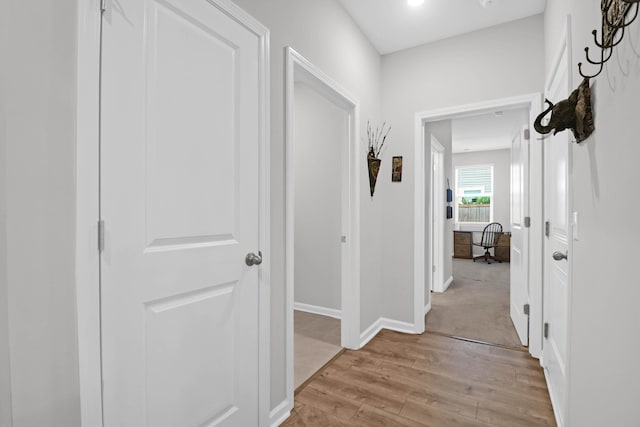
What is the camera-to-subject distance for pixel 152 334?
3.87 feet

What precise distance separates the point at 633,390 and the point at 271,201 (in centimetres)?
150

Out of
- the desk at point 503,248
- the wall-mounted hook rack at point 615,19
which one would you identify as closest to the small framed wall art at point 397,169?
the wall-mounted hook rack at point 615,19

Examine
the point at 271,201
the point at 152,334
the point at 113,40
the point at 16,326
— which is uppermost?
the point at 113,40

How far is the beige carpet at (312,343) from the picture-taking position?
2.41 metres

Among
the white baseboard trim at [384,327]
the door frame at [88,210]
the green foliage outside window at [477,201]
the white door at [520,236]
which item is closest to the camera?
the door frame at [88,210]

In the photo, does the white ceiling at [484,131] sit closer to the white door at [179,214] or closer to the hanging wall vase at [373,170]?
the hanging wall vase at [373,170]

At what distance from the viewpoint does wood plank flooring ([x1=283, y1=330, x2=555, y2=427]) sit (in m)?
1.82

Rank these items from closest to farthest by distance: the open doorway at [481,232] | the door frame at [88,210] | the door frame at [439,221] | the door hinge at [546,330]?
the door frame at [88,210] → the door hinge at [546,330] → the open doorway at [481,232] → the door frame at [439,221]

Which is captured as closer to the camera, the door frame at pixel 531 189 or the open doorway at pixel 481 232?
the door frame at pixel 531 189

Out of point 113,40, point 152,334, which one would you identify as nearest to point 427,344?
point 152,334

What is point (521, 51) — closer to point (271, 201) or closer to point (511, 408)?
point (271, 201)

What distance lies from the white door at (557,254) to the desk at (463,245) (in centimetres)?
535

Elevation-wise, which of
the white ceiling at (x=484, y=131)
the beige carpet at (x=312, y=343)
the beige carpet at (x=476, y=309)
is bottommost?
the beige carpet at (x=312, y=343)

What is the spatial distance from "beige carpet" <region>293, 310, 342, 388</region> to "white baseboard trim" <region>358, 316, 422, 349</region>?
26 centimetres
